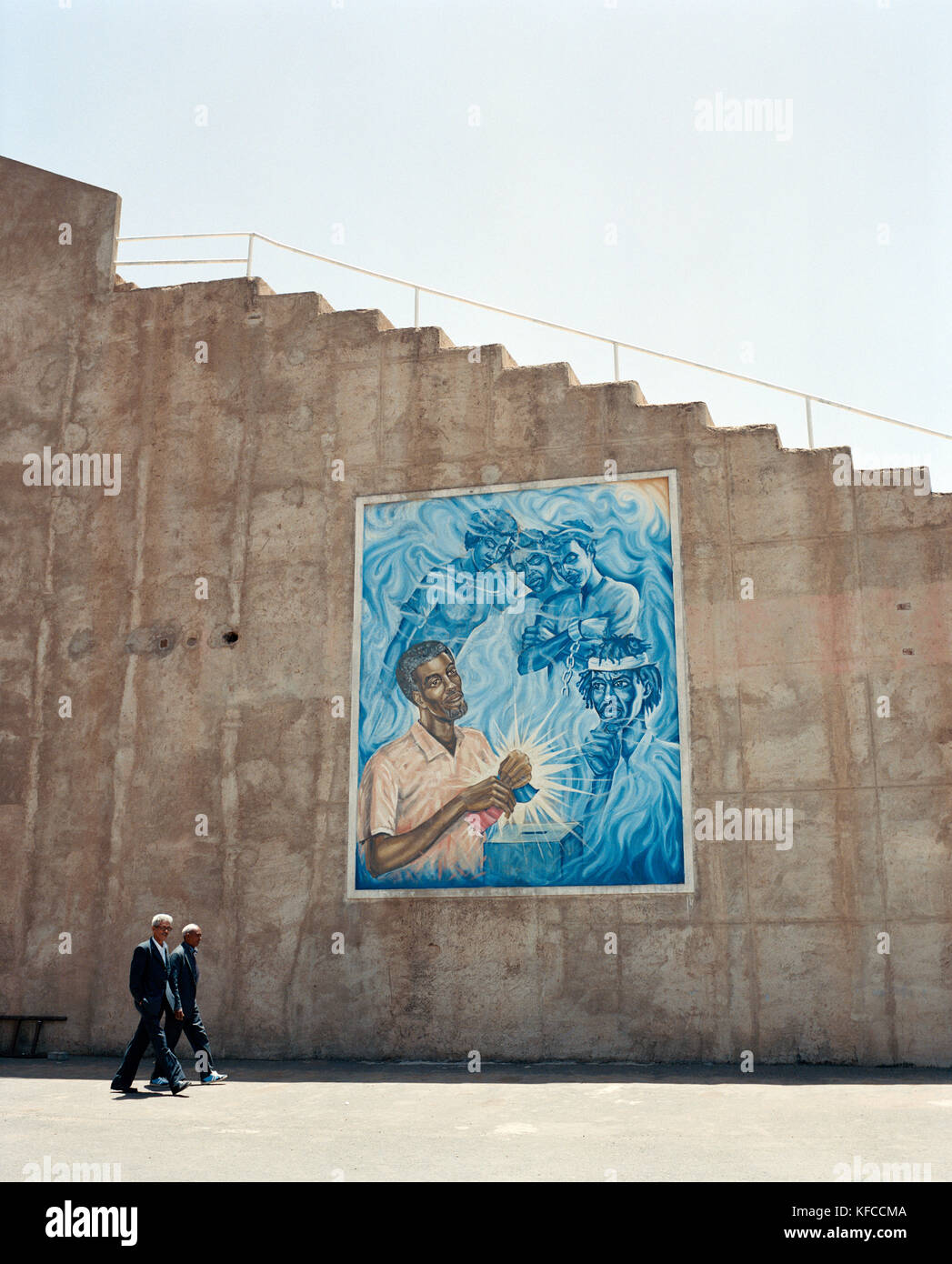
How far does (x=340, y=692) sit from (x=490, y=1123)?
7.66 m

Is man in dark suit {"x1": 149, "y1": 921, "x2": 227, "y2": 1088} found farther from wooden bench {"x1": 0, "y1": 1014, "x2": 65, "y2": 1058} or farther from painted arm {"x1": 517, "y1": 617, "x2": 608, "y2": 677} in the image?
painted arm {"x1": 517, "y1": 617, "x2": 608, "y2": 677}

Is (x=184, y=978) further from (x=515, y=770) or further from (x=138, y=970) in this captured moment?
(x=515, y=770)

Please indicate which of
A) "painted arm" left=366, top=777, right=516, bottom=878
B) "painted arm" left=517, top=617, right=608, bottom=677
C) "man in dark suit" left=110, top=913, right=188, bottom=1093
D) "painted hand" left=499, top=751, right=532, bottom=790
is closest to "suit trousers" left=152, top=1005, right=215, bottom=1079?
"man in dark suit" left=110, top=913, right=188, bottom=1093

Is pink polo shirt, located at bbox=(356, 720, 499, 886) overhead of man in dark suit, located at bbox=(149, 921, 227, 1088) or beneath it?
overhead

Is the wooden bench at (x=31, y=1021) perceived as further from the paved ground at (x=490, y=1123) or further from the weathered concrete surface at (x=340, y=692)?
the paved ground at (x=490, y=1123)

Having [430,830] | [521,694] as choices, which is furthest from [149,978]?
[521,694]

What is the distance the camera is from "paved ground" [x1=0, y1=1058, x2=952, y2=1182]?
806cm

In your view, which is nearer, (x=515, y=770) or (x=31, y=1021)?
(x=515, y=770)

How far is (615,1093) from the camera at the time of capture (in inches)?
489

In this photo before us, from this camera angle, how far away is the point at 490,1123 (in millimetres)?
10305

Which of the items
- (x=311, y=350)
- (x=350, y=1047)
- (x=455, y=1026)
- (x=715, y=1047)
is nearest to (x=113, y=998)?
(x=350, y=1047)

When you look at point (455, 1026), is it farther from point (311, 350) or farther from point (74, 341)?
point (74, 341)

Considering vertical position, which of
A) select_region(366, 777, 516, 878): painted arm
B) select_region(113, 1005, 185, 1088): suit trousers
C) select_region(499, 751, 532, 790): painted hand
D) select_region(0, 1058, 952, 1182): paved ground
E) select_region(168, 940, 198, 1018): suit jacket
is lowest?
select_region(0, 1058, 952, 1182): paved ground

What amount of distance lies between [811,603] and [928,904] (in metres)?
3.93
